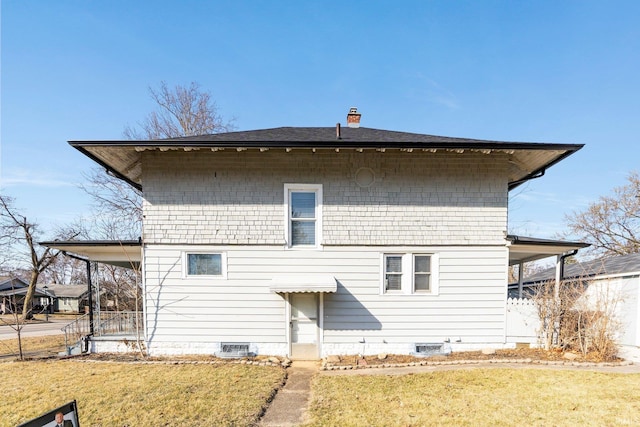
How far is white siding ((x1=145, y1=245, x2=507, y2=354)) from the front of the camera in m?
7.96

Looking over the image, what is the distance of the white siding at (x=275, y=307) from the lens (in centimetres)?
796

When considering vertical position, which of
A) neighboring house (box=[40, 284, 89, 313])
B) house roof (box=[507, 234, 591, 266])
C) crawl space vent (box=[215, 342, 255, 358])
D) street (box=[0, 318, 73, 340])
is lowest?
neighboring house (box=[40, 284, 89, 313])

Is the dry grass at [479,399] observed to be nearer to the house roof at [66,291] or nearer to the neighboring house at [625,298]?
the neighboring house at [625,298]

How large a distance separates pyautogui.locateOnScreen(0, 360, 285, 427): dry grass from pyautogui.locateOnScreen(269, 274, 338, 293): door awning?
1956 millimetres

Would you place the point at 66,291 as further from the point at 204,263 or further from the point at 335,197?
the point at 335,197

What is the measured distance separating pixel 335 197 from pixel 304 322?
371 cm

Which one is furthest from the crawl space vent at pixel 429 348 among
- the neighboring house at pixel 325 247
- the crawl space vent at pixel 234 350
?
the crawl space vent at pixel 234 350

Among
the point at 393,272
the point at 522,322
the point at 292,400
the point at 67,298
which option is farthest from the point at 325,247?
the point at 67,298

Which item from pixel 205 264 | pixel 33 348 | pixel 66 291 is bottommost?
pixel 66 291

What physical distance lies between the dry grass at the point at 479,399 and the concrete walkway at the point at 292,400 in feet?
0.76

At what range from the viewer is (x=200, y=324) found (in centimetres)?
797

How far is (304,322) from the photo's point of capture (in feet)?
26.4

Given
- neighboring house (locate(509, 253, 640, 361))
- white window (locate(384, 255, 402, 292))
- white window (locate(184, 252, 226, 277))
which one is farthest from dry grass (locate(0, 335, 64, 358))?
neighboring house (locate(509, 253, 640, 361))

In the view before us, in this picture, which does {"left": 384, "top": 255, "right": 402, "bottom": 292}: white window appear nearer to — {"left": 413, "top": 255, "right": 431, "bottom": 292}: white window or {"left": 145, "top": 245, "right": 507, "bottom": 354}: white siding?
{"left": 145, "top": 245, "right": 507, "bottom": 354}: white siding
